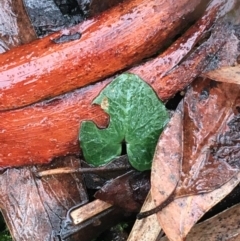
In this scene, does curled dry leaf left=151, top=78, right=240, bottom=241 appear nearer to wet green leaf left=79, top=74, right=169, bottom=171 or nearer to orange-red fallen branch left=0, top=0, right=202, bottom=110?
wet green leaf left=79, top=74, right=169, bottom=171

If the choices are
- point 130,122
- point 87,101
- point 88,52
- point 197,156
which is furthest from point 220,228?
point 88,52

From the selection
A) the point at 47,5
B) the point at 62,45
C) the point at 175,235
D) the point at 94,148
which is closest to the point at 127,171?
the point at 94,148

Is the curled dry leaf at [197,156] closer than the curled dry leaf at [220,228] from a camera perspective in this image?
Yes

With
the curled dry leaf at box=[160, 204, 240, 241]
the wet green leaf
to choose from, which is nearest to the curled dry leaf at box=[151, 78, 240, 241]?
the wet green leaf

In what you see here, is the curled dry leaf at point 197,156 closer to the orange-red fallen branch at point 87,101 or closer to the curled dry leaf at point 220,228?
the orange-red fallen branch at point 87,101

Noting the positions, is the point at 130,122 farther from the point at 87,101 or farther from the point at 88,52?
the point at 88,52

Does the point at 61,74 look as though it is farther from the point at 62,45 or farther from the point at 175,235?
the point at 175,235

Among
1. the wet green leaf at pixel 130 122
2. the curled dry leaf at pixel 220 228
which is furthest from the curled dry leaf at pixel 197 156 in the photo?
the curled dry leaf at pixel 220 228
